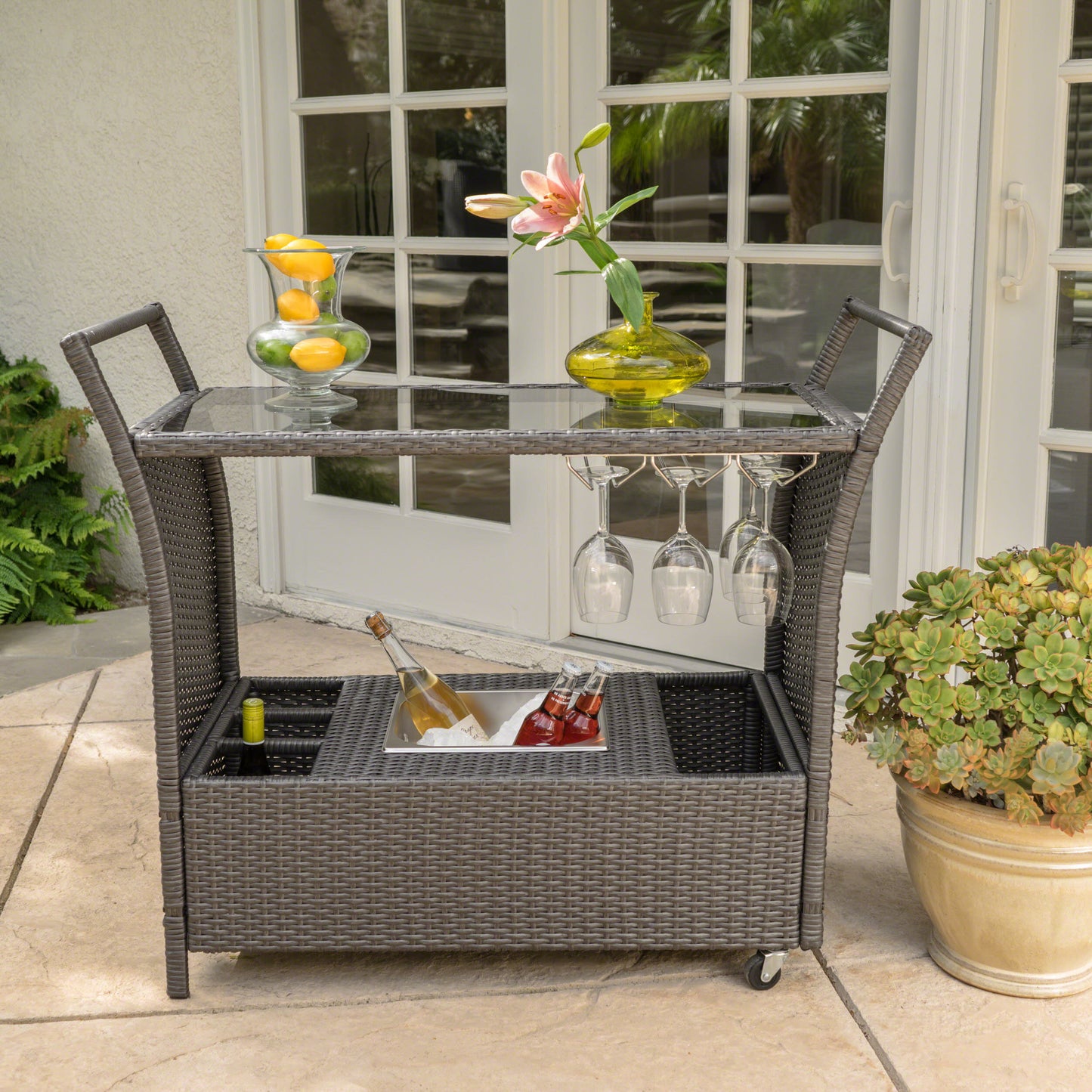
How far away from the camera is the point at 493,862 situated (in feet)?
6.15

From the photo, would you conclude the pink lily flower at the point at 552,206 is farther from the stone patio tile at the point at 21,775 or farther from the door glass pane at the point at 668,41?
the stone patio tile at the point at 21,775

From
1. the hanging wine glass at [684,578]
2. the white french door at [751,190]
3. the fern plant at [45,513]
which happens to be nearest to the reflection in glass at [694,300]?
the white french door at [751,190]

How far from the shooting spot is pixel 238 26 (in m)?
3.58

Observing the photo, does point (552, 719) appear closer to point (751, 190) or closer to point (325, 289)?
point (325, 289)

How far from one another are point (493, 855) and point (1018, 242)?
157cm

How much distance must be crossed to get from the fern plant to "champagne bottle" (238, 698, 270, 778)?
196 centimetres

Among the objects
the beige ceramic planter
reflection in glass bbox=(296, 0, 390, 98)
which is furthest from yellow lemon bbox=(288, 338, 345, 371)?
reflection in glass bbox=(296, 0, 390, 98)

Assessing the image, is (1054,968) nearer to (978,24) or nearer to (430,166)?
(978,24)

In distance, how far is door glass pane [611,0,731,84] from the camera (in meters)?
2.88

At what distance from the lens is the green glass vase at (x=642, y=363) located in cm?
185

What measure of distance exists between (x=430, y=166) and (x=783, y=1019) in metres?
2.28

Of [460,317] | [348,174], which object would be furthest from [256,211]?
[460,317]

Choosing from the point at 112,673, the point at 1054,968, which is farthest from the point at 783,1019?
the point at 112,673

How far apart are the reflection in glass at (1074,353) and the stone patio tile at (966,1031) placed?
1.13m
